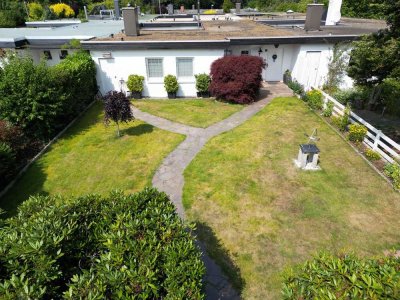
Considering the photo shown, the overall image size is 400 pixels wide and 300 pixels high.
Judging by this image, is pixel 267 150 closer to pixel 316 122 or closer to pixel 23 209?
pixel 316 122

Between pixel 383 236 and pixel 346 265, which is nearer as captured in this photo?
pixel 346 265

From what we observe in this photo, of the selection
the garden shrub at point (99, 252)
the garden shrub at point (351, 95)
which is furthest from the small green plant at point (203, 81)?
the garden shrub at point (99, 252)

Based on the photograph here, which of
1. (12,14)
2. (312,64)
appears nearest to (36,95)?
(312,64)

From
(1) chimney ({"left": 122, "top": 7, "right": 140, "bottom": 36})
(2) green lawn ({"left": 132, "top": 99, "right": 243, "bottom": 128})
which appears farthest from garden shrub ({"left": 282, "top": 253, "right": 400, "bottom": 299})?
(1) chimney ({"left": 122, "top": 7, "right": 140, "bottom": 36})

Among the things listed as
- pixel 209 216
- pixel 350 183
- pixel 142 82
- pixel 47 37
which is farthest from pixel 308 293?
pixel 47 37

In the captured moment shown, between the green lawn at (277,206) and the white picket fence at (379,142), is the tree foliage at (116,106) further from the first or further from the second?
the white picket fence at (379,142)

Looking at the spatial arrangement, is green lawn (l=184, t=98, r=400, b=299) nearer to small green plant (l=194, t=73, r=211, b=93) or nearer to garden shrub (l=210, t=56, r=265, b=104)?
garden shrub (l=210, t=56, r=265, b=104)
